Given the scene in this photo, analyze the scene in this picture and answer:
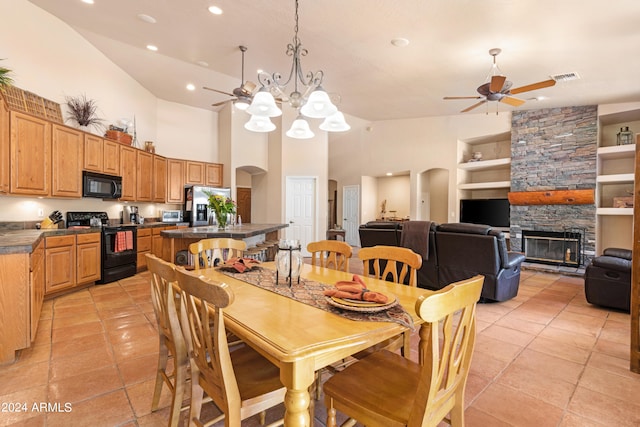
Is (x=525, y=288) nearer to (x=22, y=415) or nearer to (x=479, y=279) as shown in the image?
(x=479, y=279)

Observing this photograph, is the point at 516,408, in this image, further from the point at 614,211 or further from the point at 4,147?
the point at 614,211

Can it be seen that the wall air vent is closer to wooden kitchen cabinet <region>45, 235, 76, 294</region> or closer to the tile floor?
the tile floor

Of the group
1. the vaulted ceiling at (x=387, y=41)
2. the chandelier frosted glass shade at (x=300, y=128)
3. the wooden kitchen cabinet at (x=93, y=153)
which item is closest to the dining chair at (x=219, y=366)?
the chandelier frosted glass shade at (x=300, y=128)

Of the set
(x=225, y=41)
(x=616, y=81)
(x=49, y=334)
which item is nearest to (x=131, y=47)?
(x=225, y=41)

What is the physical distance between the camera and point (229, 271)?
211cm

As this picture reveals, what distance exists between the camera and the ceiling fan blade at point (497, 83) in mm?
3977

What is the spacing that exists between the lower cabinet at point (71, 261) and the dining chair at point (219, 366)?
3.50m

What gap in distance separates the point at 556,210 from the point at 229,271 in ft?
23.1

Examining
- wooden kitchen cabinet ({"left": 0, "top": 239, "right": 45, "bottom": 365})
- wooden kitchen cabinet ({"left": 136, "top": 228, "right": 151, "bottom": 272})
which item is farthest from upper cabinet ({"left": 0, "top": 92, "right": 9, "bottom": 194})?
wooden kitchen cabinet ({"left": 136, "top": 228, "right": 151, "bottom": 272})

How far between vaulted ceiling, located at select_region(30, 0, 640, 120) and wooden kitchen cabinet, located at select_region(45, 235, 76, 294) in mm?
3013

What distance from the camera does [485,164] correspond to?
720cm

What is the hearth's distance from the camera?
19.8ft

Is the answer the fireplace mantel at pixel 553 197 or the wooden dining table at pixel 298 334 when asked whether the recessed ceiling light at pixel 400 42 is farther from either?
the fireplace mantel at pixel 553 197

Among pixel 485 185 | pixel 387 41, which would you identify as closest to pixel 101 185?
pixel 387 41
